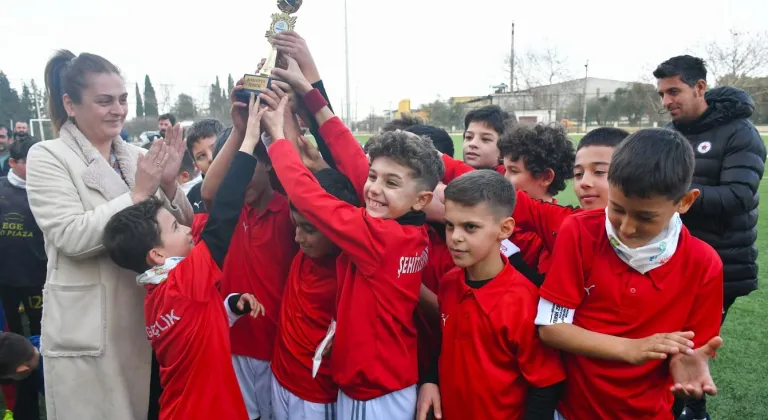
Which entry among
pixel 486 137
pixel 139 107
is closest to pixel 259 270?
pixel 486 137

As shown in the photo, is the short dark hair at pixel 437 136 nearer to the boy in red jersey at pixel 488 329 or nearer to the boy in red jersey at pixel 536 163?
the boy in red jersey at pixel 536 163

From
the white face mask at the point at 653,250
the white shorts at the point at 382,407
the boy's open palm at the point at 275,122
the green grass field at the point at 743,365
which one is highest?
the boy's open palm at the point at 275,122

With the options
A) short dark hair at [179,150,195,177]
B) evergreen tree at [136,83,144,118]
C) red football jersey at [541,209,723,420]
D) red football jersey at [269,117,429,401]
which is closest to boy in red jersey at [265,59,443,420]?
red football jersey at [269,117,429,401]

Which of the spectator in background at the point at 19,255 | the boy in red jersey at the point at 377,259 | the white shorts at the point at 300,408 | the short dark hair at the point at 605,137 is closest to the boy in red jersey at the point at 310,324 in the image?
the white shorts at the point at 300,408

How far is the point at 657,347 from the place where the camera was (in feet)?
4.90

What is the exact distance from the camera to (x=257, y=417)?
2.44m

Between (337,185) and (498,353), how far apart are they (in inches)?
37.4

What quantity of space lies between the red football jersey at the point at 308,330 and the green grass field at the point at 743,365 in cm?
292

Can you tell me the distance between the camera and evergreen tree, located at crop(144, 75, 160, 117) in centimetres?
3710

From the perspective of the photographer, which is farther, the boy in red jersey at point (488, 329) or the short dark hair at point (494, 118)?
the short dark hair at point (494, 118)

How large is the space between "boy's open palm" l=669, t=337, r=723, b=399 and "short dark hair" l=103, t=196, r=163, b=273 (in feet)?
6.63

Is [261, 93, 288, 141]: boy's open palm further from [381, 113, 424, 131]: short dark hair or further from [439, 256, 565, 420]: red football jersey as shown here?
[381, 113, 424, 131]: short dark hair

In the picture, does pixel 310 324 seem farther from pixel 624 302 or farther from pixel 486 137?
pixel 486 137

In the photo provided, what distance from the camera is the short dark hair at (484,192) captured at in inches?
72.2
